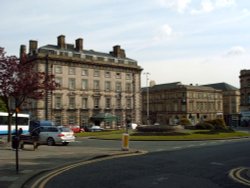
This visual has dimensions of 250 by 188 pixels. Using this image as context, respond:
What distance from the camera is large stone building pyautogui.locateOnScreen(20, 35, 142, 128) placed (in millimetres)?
79312

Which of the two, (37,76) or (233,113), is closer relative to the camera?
(37,76)

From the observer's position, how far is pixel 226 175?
14219 mm

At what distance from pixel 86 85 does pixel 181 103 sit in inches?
1630

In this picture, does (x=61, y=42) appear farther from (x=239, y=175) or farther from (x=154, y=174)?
(x=239, y=175)

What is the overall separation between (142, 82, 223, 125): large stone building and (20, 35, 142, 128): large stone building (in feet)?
72.2

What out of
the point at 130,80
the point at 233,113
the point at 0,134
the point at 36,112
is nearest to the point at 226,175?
the point at 0,134

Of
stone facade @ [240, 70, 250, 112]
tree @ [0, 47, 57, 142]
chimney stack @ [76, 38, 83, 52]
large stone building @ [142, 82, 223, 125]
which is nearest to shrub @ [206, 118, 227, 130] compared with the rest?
tree @ [0, 47, 57, 142]

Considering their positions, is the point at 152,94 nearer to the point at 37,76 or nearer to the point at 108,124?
the point at 108,124

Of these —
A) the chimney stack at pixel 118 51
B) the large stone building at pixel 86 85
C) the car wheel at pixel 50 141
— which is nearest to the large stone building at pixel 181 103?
the large stone building at pixel 86 85

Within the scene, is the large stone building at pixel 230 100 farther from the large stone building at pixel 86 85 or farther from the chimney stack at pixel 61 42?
the chimney stack at pixel 61 42

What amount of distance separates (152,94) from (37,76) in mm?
101475

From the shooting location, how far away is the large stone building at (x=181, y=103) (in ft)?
387

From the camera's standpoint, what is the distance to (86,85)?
8662 cm

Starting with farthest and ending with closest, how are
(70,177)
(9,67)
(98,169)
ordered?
(9,67)
(98,169)
(70,177)
